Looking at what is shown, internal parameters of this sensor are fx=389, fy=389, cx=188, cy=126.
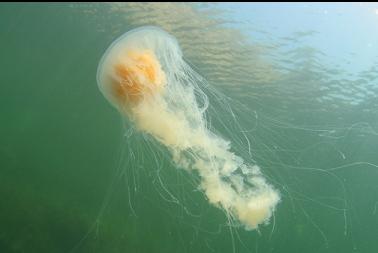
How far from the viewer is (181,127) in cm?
418

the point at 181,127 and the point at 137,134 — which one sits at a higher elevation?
the point at 181,127

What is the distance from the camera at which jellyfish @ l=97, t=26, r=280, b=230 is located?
4172 mm

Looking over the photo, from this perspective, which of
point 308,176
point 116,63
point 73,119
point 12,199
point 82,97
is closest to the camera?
point 116,63

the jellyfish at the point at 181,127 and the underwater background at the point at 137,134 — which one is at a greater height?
the jellyfish at the point at 181,127

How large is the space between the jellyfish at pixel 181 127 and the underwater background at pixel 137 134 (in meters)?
0.55

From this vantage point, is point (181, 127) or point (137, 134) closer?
point (181, 127)

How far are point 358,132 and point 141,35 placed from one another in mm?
13706

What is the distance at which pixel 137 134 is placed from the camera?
4.62 m

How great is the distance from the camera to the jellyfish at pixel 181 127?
4172 mm

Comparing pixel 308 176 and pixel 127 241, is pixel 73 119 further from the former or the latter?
pixel 308 176

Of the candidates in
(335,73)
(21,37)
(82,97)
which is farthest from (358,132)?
(21,37)

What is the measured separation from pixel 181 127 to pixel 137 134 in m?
0.70

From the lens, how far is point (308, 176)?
18250 millimetres

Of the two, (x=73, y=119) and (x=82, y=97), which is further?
(x=73, y=119)
